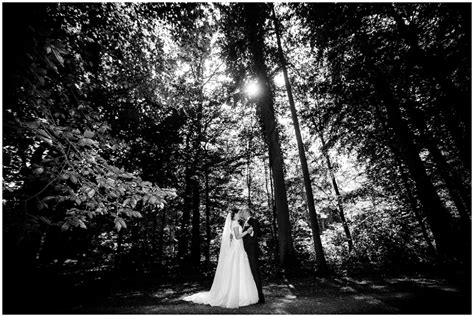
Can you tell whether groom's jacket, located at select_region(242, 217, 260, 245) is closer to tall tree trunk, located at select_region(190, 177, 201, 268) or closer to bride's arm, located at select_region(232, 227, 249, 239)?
bride's arm, located at select_region(232, 227, 249, 239)

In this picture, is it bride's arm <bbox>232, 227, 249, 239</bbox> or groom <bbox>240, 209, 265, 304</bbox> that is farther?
bride's arm <bbox>232, 227, 249, 239</bbox>

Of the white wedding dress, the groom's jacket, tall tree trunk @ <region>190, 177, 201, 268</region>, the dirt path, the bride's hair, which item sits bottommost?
the dirt path

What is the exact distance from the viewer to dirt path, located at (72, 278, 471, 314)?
16.2 feet

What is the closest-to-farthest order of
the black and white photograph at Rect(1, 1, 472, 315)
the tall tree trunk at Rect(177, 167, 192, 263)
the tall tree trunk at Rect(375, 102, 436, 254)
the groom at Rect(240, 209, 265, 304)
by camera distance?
1. the black and white photograph at Rect(1, 1, 472, 315)
2. the groom at Rect(240, 209, 265, 304)
3. the tall tree trunk at Rect(375, 102, 436, 254)
4. the tall tree trunk at Rect(177, 167, 192, 263)

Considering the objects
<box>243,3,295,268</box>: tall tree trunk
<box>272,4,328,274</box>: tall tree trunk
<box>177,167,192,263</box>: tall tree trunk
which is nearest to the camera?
<box>272,4,328,274</box>: tall tree trunk

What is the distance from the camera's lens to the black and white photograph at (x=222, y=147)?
3.24 meters

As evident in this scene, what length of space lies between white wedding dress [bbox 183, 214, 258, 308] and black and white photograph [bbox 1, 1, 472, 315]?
0.03m

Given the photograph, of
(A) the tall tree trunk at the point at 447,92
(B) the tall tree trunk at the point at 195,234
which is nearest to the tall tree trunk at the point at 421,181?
(A) the tall tree trunk at the point at 447,92

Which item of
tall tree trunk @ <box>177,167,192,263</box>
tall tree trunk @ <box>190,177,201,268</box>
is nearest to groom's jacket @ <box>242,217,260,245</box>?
tall tree trunk @ <box>177,167,192,263</box>

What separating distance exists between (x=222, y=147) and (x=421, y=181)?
44.5 feet

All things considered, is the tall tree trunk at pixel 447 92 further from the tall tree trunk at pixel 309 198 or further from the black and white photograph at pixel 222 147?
the tall tree trunk at pixel 309 198

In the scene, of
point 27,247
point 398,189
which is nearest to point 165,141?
point 27,247

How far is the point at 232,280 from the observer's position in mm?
5918

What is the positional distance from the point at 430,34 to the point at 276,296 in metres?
10.4
